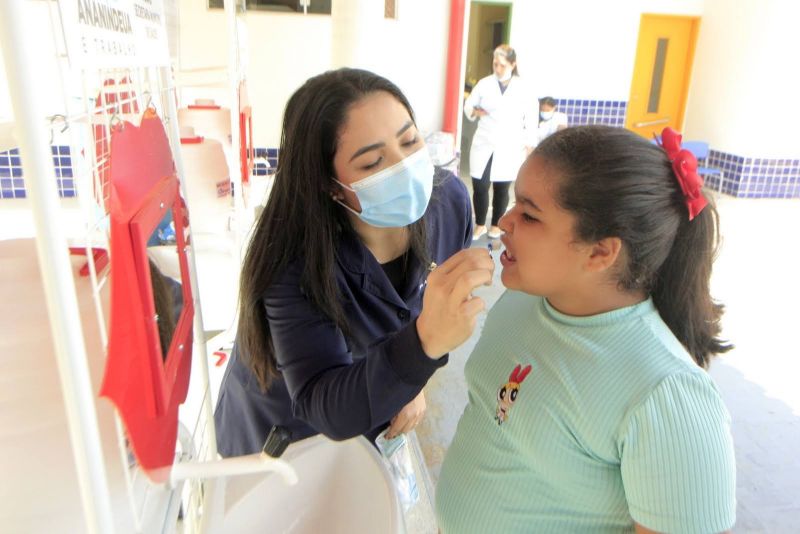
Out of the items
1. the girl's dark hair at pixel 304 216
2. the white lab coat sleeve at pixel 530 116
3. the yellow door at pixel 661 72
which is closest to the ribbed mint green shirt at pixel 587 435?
the girl's dark hair at pixel 304 216

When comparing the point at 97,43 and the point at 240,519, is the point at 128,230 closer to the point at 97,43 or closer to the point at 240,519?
the point at 97,43

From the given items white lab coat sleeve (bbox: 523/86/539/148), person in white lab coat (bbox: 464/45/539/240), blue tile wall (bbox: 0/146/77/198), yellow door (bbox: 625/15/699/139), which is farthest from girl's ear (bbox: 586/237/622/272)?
yellow door (bbox: 625/15/699/139)

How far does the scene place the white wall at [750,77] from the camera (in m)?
5.72

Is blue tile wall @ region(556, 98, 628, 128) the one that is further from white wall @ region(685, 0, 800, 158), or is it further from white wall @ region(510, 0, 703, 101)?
white wall @ region(685, 0, 800, 158)

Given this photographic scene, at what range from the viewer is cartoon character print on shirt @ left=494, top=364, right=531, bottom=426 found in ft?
3.25

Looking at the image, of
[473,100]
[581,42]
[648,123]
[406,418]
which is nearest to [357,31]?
[473,100]

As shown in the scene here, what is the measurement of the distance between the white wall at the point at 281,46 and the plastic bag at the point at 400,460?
391 cm

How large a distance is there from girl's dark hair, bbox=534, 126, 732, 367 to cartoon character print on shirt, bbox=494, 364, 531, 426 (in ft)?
0.76

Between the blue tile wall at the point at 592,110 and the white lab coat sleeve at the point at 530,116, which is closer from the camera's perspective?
the white lab coat sleeve at the point at 530,116

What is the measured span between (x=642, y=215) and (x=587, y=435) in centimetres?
35

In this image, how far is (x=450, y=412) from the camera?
7.98ft

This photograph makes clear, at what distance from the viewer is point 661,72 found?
7.24 meters

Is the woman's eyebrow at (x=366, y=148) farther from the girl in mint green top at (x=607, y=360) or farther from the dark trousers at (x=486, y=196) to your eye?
the dark trousers at (x=486, y=196)

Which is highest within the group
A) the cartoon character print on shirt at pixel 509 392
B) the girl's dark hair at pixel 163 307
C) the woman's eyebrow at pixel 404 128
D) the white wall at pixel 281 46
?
the white wall at pixel 281 46
